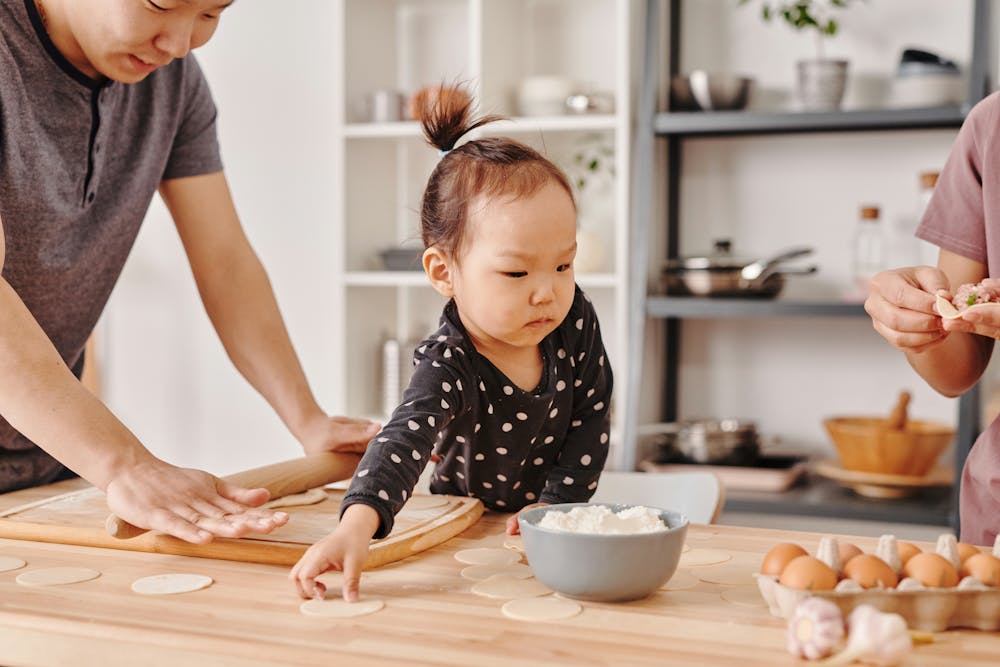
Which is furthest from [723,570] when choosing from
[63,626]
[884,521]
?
[884,521]

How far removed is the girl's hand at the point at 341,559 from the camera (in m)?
0.92

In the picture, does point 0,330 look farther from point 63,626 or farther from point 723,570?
point 723,570

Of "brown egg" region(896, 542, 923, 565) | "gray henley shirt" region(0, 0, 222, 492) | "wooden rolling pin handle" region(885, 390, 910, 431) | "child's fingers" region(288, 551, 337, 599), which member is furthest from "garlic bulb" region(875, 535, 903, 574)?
"wooden rolling pin handle" region(885, 390, 910, 431)

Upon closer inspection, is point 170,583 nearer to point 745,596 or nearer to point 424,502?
point 424,502

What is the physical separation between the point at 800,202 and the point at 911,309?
6.58 feet

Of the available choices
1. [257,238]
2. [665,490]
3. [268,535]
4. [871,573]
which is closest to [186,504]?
[268,535]

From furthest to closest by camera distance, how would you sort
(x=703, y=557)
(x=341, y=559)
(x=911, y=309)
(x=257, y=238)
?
(x=257, y=238) → (x=911, y=309) → (x=703, y=557) → (x=341, y=559)

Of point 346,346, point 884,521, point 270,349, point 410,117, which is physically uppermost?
point 410,117

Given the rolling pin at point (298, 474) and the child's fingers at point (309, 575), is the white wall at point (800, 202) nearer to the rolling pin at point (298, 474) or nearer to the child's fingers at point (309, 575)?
the rolling pin at point (298, 474)

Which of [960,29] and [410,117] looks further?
[410,117]

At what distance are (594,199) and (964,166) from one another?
194cm

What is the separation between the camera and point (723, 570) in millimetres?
1019

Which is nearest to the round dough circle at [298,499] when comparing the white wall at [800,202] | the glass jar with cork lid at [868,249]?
the white wall at [800,202]

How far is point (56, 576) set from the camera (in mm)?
984
